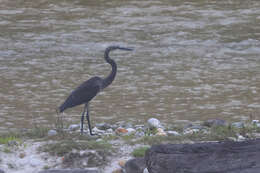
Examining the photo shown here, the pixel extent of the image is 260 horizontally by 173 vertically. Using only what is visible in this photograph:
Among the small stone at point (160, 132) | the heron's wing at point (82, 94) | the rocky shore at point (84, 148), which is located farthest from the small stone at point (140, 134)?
the heron's wing at point (82, 94)

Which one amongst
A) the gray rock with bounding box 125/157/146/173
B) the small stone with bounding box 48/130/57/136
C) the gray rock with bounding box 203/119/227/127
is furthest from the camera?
the gray rock with bounding box 203/119/227/127

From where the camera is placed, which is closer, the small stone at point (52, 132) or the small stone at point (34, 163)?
the small stone at point (34, 163)

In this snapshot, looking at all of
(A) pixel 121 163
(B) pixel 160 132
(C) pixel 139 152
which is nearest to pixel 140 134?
(B) pixel 160 132

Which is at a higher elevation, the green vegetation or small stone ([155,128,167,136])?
the green vegetation

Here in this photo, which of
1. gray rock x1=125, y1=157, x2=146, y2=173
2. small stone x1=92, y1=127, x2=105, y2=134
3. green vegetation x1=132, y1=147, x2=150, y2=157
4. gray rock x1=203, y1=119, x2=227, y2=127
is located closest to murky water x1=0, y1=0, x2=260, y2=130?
gray rock x1=203, y1=119, x2=227, y2=127

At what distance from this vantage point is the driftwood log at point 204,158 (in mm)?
5262

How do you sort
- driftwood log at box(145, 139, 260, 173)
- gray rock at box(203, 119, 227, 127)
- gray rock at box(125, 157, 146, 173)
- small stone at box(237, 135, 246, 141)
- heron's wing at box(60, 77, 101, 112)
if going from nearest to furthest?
driftwood log at box(145, 139, 260, 173) < gray rock at box(125, 157, 146, 173) < small stone at box(237, 135, 246, 141) < heron's wing at box(60, 77, 101, 112) < gray rock at box(203, 119, 227, 127)

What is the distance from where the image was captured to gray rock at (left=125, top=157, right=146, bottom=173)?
19.7ft

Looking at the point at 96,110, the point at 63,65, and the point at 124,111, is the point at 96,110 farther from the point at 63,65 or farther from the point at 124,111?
the point at 63,65

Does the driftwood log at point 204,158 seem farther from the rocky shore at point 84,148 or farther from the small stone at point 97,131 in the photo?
the small stone at point 97,131

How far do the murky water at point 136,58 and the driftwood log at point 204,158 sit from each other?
431cm

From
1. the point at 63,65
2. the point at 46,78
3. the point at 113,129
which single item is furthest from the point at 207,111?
the point at 63,65

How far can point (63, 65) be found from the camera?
584 inches

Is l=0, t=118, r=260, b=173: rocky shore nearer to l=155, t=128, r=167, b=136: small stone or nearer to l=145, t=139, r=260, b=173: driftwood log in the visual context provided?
l=155, t=128, r=167, b=136: small stone
